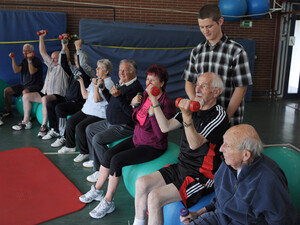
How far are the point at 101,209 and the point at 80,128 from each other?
1322 millimetres

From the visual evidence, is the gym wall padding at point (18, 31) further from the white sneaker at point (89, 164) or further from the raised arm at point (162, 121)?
the raised arm at point (162, 121)

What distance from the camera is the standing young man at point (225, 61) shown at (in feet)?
7.97

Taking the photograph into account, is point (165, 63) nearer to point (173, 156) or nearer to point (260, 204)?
point (173, 156)

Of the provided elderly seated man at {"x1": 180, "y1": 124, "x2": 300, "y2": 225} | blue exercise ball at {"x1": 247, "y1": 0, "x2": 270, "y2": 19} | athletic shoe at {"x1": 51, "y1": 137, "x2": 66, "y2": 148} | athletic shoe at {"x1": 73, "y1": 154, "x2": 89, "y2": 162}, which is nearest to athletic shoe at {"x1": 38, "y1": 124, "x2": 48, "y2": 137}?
athletic shoe at {"x1": 51, "y1": 137, "x2": 66, "y2": 148}

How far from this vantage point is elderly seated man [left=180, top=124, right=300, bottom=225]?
1.56 meters

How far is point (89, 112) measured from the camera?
394 centimetres

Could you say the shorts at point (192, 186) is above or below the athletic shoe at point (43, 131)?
above

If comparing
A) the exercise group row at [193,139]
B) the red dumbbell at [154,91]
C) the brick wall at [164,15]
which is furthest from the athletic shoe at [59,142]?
the brick wall at [164,15]

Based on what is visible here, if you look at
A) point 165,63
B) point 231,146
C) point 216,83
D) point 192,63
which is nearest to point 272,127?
point 165,63

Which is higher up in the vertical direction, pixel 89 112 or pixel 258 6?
pixel 258 6

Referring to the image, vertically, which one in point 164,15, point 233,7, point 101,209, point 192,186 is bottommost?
point 101,209

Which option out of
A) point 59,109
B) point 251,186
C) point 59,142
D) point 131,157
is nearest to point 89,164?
point 59,142

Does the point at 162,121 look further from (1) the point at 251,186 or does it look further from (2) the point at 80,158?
(2) the point at 80,158

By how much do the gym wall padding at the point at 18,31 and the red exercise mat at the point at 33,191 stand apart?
308cm
